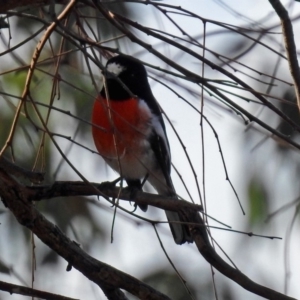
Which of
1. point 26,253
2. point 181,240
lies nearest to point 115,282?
point 181,240

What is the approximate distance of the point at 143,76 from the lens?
13.8 feet

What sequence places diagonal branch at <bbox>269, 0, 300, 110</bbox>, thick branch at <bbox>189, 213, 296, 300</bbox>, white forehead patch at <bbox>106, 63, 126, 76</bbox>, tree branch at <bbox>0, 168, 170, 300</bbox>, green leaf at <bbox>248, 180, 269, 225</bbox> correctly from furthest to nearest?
green leaf at <bbox>248, 180, 269, 225</bbox> → white forehead patch at <bbox>106, 63, 126, 76</bbox> → tree branch at <bbox>0, 168, 170, 300</bbox> → thick branch at <bbox>189, 213, 296, 300</bbox> → diagonal branch at <bbox>269, 0, 300, 110</bbox>

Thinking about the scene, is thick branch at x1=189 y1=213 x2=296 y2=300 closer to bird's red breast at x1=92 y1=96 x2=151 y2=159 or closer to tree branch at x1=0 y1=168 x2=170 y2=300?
tree branch at x1=0 y1=168 x2=170 y2=300

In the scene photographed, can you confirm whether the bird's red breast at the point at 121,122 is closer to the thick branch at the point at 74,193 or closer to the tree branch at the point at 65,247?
the thick branch at the point at 74,193

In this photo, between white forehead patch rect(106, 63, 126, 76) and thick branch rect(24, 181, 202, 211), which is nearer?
thick branch rect(24, 181, 202, 211)

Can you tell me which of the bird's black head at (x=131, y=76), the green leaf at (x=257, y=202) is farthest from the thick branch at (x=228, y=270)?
the green leaf at (x=257, y=202)

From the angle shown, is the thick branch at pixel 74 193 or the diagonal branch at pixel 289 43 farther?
the thick branch at pixel 74 193

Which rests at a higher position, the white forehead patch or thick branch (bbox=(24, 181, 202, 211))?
the white forehead patch

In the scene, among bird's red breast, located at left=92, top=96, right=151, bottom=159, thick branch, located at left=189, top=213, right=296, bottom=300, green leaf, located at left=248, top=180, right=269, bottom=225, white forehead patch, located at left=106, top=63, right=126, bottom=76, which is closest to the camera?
thick branch, located at left=189, top=213, right=296, bottom=300

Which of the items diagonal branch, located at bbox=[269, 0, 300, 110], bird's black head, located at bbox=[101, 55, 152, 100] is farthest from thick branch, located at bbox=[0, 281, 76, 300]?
bird's black head, located at bbox=[101, 55, 152, 100]

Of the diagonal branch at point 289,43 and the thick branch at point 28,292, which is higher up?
the diagonal branch at point 289,43

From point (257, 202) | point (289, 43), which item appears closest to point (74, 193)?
point (289, 43)

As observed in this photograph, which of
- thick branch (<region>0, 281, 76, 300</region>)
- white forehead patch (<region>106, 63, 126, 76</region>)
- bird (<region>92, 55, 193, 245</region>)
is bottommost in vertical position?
thick branch (<region>0, 281, 76, 300</region>)

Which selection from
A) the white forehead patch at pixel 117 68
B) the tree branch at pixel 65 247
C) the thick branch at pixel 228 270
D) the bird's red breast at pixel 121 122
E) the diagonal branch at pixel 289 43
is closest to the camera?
the diagonal branch at pixel 289 43
